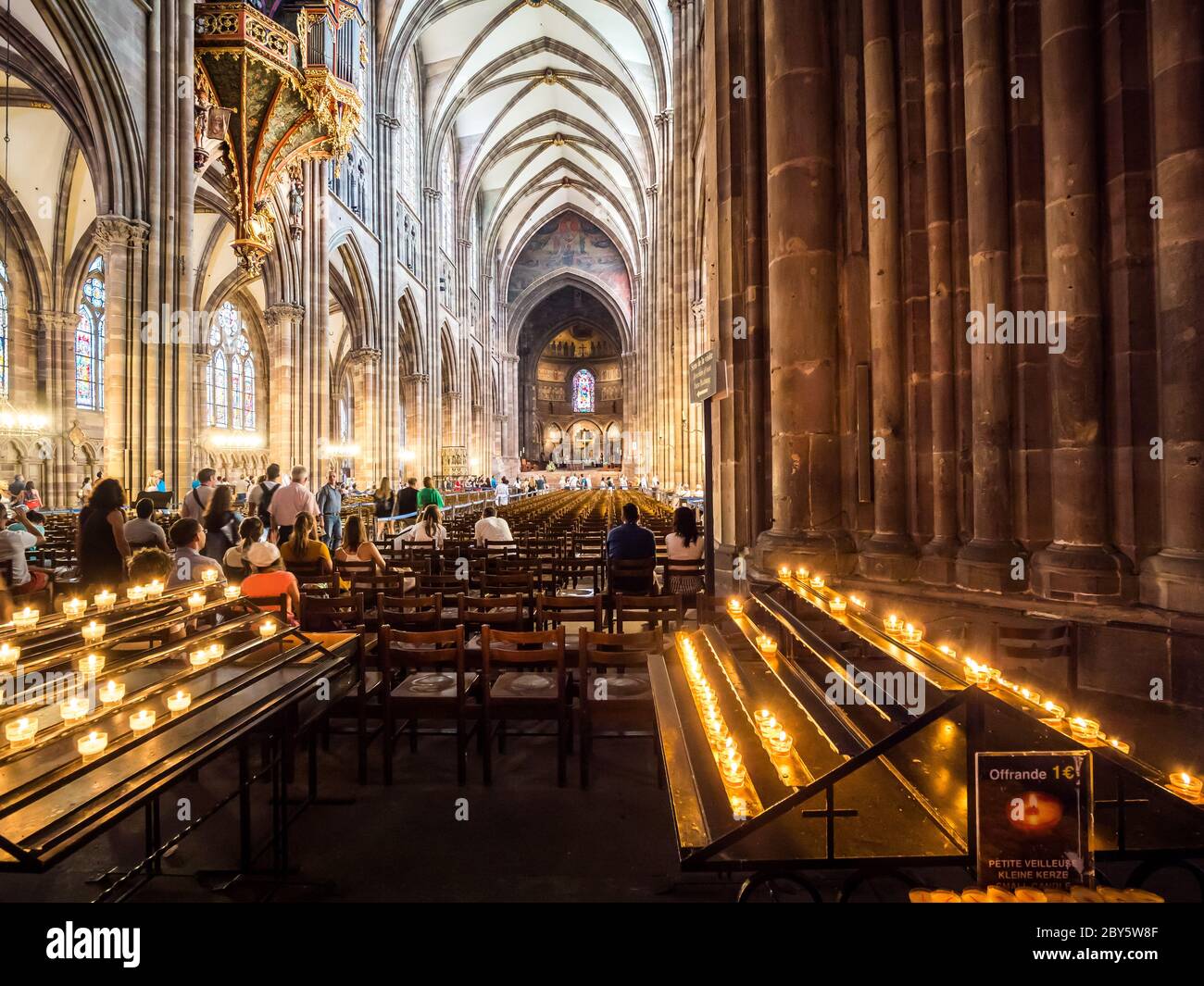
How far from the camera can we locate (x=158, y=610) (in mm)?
3471

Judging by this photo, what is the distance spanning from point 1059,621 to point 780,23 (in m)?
5.32

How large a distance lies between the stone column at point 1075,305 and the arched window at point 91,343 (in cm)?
2656

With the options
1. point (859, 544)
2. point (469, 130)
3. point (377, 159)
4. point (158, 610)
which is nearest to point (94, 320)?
point (377, 159)

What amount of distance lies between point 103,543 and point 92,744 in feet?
14.1

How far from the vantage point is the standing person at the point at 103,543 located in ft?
17.7

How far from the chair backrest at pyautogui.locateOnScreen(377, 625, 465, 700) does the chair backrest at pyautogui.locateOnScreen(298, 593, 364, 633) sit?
25.8 inches

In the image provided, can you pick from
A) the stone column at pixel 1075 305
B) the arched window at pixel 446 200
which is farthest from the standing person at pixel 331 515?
the arched window at pixel 446 200

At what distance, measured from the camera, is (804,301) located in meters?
5.57

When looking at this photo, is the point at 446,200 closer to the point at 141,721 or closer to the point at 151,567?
the point at 151,567

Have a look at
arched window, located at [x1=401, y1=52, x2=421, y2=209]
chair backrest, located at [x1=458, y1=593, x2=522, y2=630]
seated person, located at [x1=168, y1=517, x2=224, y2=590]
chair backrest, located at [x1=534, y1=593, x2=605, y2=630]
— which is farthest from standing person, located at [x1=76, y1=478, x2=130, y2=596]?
arched window, located at [x1=401, y1=52, x2=421, y2=209]

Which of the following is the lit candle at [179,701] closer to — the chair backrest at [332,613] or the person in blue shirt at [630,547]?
the chair backrest at [332,613]

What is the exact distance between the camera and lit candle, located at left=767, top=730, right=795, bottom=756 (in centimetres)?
249

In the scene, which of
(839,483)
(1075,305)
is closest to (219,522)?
(839,483)

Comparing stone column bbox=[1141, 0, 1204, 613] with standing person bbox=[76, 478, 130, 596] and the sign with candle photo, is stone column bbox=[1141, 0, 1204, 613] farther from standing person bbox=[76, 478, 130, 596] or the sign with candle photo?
standing person bbox=[76, 478, 130, 596]
